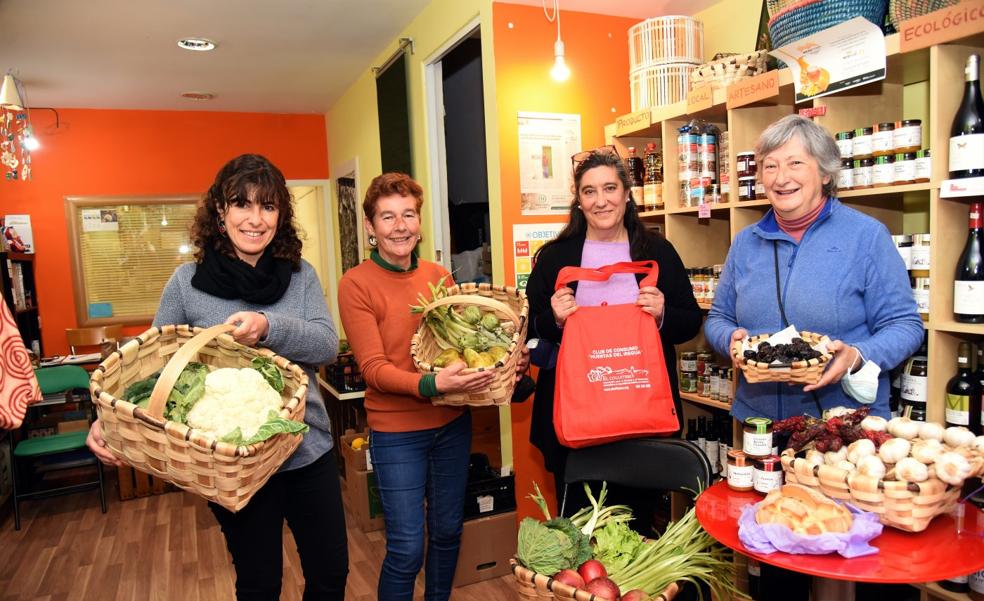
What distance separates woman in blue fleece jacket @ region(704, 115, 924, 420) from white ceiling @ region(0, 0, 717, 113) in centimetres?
178

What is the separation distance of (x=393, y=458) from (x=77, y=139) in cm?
533

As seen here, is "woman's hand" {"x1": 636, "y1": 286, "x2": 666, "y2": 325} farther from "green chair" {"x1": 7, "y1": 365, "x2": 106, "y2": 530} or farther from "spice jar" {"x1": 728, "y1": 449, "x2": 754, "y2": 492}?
"green chair" {"x1": 7, "y1": 365, "x2": 106, "y2": 530}

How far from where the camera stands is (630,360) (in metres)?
1.91

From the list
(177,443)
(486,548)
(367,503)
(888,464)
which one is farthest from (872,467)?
Answer: (367,503)

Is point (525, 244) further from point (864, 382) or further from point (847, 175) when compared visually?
point (864, 382)

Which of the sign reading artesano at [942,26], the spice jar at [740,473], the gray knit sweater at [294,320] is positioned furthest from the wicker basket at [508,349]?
the sign reading artesano at [942,26]

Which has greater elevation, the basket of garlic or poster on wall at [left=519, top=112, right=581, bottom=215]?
poster on wall at [left=519, top=112, right=581, bottom=215]

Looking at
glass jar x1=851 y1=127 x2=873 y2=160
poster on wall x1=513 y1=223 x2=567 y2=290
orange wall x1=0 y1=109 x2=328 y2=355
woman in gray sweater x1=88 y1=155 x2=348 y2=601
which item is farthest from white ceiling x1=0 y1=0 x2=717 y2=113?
woman in gray sweater x1=88 y1=155 x2=348 y2=601

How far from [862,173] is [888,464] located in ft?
3.97

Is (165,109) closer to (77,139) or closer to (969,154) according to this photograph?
(77,139)

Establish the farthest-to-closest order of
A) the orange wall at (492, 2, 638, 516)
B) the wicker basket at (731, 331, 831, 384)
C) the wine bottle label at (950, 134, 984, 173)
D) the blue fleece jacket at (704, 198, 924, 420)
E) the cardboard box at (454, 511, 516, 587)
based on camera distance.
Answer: the orange wall at (492, 2, 638, 516) → the cardboard box at (454, 511, 516, 587) → the wine bottle label at (950, 134, 984, 173) → the blue fleece jacket at (704, 198, 924, 420) → the wicker basket at (731, 331, 831, 384)

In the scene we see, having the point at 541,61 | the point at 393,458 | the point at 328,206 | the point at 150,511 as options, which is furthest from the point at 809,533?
the point at 328,206

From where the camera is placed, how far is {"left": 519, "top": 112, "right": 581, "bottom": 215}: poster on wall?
10.5 ft

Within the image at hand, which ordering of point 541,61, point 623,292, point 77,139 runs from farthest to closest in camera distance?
point 77,139 → point 541,61 → point 623,292
